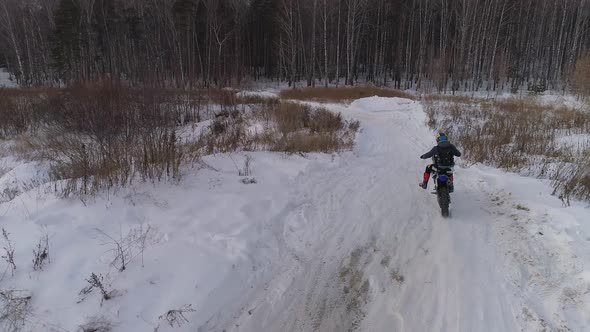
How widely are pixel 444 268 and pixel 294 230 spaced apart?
2015 millimetres

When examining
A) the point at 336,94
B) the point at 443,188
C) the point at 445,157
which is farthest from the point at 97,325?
the point at 336,94

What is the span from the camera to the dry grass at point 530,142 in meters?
6.29

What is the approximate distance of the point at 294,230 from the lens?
4859 millimetres

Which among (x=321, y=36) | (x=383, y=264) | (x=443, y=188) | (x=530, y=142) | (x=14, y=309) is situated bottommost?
(x=383, y=264)

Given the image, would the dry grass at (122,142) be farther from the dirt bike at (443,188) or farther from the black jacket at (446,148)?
the dirt bike at (443,188)

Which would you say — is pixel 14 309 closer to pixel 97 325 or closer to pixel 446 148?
pixel 97 325

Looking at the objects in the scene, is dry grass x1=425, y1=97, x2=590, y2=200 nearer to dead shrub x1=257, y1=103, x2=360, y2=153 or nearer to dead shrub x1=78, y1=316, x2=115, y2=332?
dead shrub x1=257, y1=103, x2=360, y2=153

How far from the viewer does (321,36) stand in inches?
1556

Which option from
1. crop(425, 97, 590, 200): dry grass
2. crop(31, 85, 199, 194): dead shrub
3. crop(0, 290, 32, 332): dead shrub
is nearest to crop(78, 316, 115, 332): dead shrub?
crop(0, 290, 32, 332): dead shrub

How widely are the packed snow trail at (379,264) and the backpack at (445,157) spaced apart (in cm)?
76

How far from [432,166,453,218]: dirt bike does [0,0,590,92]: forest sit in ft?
96.0

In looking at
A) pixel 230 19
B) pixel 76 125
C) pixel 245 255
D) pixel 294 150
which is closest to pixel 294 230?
pixel 245 255

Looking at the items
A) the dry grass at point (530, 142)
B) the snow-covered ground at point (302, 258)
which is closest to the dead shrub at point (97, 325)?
the snow-covered ground at point (302, 258)

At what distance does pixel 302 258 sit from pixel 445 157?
3387mm
